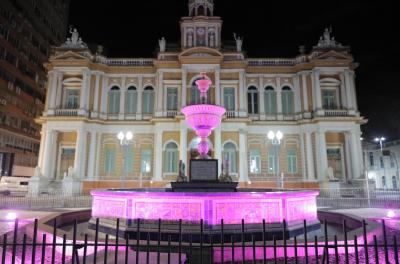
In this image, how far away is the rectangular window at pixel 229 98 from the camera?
2730cm

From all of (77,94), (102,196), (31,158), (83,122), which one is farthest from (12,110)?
(102,196)

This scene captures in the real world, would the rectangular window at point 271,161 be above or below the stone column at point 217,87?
below

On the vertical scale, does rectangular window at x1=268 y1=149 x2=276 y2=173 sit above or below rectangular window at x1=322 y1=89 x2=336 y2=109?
below

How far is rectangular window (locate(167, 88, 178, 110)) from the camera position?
27500 millimetres

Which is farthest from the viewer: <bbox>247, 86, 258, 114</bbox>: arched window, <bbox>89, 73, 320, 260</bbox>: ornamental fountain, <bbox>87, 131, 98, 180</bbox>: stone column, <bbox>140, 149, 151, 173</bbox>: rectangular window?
<bbox>247, 86, 258, 114</bbox>: arched window

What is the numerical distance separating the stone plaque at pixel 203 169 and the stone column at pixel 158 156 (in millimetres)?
16257

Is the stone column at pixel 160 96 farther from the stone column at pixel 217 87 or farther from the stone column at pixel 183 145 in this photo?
the stone column at pixel 217 87

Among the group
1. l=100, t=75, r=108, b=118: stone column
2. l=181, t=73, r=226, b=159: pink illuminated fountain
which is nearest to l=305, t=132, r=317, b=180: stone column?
l=181, t=73, r=226, b=159: pink illuminated fountain

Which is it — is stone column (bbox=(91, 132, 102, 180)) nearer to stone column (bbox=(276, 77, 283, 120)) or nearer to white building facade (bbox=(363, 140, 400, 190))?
stone column (bbox=(276, 77, 283, 120))

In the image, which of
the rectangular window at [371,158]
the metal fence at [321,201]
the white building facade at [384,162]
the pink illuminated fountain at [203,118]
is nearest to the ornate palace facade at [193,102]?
the metal fence at [321,201]

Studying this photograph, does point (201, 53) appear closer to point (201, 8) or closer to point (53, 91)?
point (201, 8)

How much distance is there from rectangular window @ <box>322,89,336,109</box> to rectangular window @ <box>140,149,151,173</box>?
54.4ft

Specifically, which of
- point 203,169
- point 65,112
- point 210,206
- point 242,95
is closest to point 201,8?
point 242,95

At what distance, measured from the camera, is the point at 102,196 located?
8320 mm
